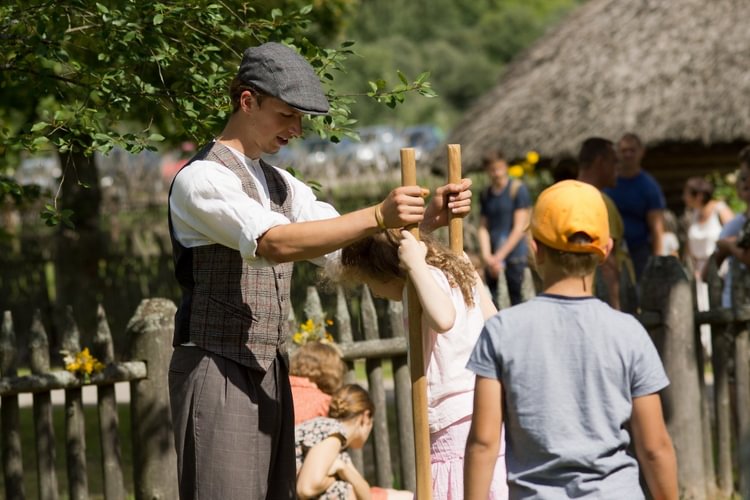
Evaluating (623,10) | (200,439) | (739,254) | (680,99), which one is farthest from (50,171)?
(200,439)

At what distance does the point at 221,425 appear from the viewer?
3.21m

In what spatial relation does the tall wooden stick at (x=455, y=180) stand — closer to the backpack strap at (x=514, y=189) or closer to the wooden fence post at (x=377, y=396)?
the wooden fence post at (x=377, y=396)

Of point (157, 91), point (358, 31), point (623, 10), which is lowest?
point (157, 91)

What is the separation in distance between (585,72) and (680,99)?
5.36 ft

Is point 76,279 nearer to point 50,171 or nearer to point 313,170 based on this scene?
point 313,170

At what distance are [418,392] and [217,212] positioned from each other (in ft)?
2.48

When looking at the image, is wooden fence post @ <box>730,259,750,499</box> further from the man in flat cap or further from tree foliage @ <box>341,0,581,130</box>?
tree foliage @ <box>341,0,581,130</box>

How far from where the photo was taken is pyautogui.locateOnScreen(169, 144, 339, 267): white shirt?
9.95 feet

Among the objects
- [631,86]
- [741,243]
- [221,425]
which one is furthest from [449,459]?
[631,86]

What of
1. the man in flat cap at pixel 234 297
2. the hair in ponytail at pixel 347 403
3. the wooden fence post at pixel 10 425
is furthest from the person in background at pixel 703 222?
the man in flat cap at pixel 234 297

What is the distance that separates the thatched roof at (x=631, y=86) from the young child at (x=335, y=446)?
9526 millimetres

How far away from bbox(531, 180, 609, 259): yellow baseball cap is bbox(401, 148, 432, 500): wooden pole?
21.1 inches

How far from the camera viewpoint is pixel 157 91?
415cm

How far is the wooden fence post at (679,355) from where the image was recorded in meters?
5.44
